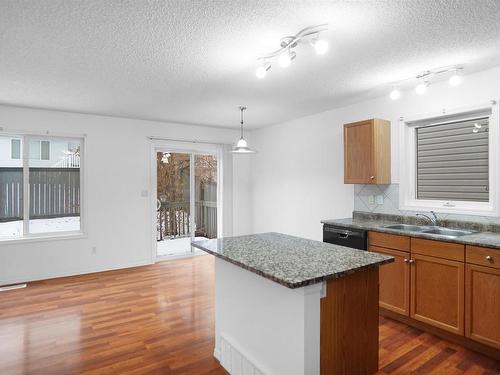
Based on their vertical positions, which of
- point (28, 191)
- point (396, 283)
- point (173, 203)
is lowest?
point (396, 283)

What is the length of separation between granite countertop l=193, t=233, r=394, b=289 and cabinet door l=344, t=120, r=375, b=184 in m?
1.60

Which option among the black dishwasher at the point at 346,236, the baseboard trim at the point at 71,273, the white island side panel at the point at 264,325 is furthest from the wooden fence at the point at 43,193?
the black dishwasher at the point at 346,236

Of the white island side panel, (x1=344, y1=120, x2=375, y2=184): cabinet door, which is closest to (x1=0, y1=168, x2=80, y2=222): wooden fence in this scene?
the white island side panel

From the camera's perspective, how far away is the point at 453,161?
11.1ft

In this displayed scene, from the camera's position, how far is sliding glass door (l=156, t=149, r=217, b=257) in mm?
5641

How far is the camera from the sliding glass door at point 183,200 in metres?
5.64

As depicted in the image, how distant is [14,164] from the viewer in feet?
14.6

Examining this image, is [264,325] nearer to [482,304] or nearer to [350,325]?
[350,325]

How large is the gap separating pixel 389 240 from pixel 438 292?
1.95ft

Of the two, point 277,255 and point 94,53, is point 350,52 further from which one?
point 94,53

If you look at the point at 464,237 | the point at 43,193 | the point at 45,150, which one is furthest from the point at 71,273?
the point at 464,237

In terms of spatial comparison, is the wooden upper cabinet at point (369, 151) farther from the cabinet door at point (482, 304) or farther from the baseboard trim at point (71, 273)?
the baseboard trim at point (71, 273)

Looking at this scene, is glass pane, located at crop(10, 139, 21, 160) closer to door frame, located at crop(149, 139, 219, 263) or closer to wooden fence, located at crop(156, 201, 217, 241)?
door frame, located at crop(149, 139, 219, 263)

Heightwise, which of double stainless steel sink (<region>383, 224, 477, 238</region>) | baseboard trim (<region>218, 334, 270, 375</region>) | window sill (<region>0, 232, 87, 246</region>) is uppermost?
double stainless steel sink (<region>383, 224, 477, 238</region>)
